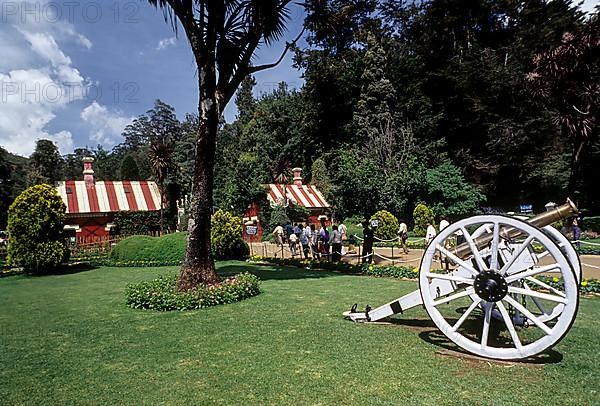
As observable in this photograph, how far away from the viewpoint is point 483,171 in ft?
117

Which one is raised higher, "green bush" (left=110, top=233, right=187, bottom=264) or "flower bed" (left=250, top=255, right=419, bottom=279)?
"green bush" (left=110, top=233, right=187, bottom=264)

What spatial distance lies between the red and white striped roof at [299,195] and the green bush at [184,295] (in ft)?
71.2

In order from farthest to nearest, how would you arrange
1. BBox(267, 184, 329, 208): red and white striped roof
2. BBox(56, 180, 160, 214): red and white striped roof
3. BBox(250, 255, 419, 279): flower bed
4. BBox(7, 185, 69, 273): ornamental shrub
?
BBox(267, 184, 329, 208): red and white striped roof
BBox(56, 180, 160, 214): red and white striped roof
BBox(7, 185, 69, 273): ornamental shrub
BBox(250, 255, 419, 279): flower bed

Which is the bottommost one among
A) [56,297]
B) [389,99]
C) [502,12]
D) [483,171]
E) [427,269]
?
[56,297]

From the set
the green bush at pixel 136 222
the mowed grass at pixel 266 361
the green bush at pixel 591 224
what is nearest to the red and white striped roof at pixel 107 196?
the green bush at pixel 136 222

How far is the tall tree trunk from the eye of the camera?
9344 mm

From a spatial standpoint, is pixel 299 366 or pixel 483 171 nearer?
pixel 299 366

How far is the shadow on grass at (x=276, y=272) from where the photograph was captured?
42.7ft

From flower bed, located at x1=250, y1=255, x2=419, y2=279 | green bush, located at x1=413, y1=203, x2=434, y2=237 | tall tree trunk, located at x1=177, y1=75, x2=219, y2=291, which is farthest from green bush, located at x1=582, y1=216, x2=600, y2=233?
tall tree trunk, located at x1=177, y1=75, x2=219, y2=291

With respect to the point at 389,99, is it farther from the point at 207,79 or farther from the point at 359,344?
the point at 359,344

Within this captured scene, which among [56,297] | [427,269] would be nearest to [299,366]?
[427,269]

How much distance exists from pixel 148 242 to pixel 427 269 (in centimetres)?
1686

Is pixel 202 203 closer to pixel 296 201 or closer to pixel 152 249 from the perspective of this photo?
pixel 152 249

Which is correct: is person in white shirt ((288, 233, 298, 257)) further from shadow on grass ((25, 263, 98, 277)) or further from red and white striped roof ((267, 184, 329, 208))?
red and white striped roof ((267, 184, 329, 208))
